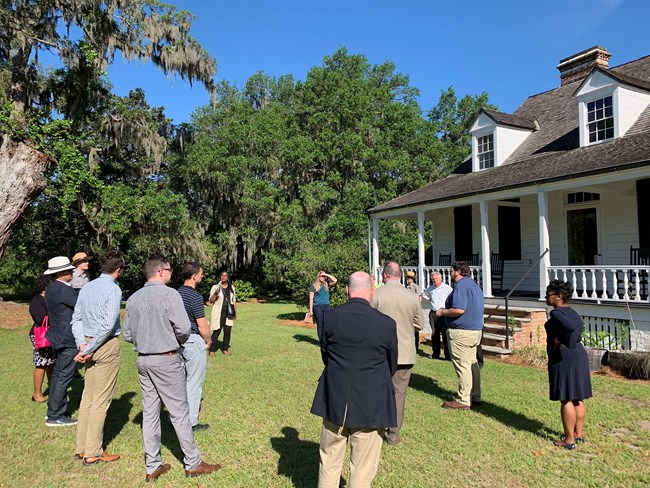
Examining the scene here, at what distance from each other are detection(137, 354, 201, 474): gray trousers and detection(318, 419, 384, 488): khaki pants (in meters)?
1.44

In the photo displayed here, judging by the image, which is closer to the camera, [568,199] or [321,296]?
[321,296]

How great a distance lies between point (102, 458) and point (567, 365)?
4.61 metres

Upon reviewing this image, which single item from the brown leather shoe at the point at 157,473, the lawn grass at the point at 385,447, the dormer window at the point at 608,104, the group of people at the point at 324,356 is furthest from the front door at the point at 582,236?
the brown leather shoe at the point at 157,473

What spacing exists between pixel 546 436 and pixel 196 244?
20.3m

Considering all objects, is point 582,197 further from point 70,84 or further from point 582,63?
point 70,84

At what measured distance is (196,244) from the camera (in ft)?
77.0

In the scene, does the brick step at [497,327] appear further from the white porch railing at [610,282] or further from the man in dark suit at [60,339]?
the man in dark suit at [60,339]

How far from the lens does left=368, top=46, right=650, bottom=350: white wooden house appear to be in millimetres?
10047

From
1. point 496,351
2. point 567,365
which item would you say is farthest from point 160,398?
point 496,351

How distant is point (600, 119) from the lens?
1209 cm

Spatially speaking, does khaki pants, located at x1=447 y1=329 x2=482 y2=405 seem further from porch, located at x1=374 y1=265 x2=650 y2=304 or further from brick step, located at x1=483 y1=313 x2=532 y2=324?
brick step, located at x1=483 y1=313 x2=532 y2=324

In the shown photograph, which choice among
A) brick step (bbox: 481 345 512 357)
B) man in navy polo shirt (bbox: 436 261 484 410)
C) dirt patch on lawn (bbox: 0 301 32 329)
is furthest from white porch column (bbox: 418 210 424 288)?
dirt patch on lawn (bbox: 0 301 32 329)

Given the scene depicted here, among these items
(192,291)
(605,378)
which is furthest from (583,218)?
(192,291)

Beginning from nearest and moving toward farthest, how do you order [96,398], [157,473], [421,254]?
1. [157,473]
2. [96,398]
3. [421,254]
